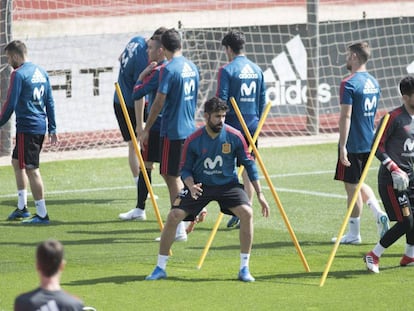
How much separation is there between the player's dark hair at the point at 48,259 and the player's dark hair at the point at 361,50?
691cm

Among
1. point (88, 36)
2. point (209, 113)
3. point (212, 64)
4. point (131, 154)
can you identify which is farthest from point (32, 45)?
point (209, 113)

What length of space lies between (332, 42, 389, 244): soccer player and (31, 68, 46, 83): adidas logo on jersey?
3.91m

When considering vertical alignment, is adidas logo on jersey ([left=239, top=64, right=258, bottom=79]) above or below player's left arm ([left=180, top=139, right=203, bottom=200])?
above

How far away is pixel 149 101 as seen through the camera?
14125 mm

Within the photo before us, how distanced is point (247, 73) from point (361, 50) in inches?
61.3

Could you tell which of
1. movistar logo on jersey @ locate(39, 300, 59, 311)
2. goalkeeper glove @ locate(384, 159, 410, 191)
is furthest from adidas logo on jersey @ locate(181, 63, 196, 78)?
movistar logo on jersey @ locate(39, 300, 59, 311)

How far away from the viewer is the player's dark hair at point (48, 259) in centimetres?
643

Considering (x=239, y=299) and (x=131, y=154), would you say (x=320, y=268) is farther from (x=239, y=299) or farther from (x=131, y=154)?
(x=131, y=154)

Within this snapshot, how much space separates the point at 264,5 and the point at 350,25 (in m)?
3.71

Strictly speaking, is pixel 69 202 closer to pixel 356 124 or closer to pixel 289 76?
pixel 356 124

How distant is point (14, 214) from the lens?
47.9 ft

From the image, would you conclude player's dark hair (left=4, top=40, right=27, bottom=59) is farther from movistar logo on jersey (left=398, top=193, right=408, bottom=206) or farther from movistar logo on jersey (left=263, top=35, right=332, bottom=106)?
movistar logo on jersey (left=263, top=35, right=332, bottom=106)

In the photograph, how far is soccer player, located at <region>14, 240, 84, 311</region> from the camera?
250 inches

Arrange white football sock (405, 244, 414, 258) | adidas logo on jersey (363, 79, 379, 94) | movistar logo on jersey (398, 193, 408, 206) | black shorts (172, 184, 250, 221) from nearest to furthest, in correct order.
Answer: black shorts (172, 184, 250, 221), movistar logo on jersey (398, 193, 408, 206), white football sock (405, 244, 414, 258), adidas logo on jersey (363, 79, 379, 94)
